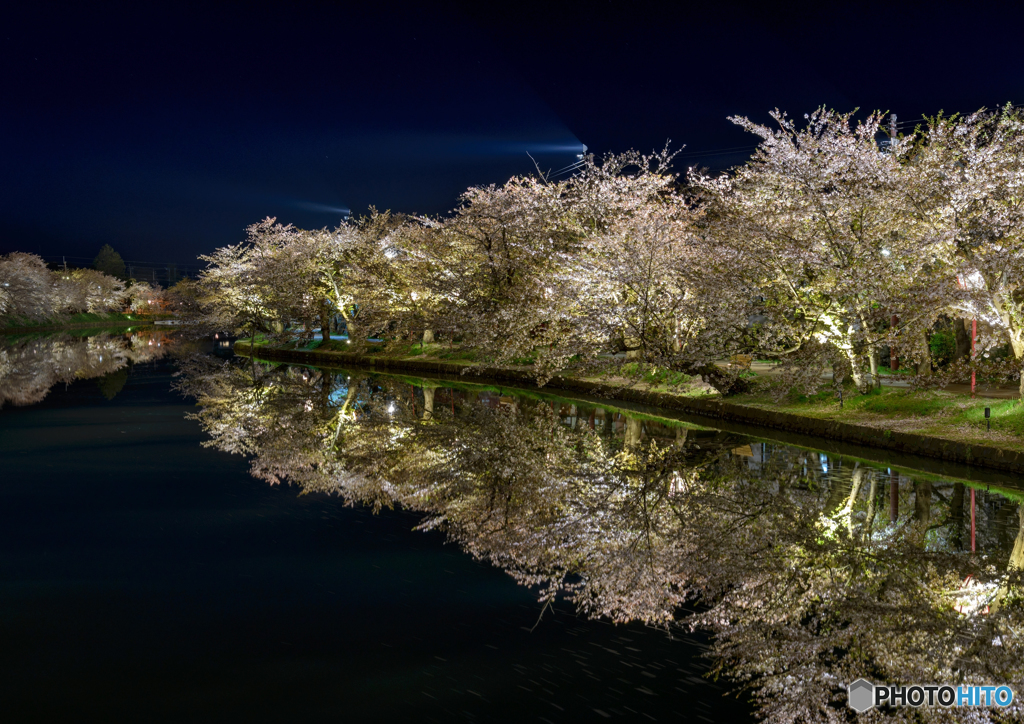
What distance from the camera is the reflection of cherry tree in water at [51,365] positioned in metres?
20.7

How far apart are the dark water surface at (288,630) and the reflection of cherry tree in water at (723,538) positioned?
1.44 feet

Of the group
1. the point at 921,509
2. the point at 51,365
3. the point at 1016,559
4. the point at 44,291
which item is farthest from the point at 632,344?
the point at 44,291

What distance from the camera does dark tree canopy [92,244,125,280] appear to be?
106 m

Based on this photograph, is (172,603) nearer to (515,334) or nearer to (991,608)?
(991,608)

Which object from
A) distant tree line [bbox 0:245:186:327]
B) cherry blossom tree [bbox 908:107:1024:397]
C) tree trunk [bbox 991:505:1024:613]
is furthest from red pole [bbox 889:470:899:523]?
distant tree line [bbox 0:245:186:327]

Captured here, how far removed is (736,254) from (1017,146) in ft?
16.4

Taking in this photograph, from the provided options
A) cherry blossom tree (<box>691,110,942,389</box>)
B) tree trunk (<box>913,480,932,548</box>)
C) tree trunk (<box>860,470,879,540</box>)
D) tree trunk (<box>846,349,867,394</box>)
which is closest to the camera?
tree trunk (<box>913,480,932,548</box>)

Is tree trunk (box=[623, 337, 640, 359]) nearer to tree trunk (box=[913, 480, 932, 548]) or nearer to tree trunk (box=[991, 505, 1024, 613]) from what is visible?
tree trunk (box=[913, 480, 932, 548])

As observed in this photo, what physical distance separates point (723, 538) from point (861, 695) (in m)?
2.92

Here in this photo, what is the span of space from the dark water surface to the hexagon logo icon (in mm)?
581

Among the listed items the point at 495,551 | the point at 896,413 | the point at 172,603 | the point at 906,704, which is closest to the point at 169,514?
the point at 172,603

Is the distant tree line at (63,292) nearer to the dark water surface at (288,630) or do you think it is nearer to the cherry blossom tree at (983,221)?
the dark water surface at (288,630)

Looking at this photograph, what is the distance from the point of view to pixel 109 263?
106438mm

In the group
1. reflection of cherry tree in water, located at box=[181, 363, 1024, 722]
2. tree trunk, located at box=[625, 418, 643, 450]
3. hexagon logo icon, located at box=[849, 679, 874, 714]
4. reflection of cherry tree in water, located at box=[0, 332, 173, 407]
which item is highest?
reflection of cherry tree in water, located at box=[0, 332, 173, 407]
